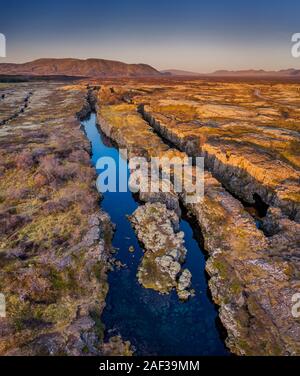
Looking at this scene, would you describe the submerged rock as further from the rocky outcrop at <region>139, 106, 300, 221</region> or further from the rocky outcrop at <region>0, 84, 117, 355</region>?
the rocky outcrop at <region>139, 106, 300, 221</region>

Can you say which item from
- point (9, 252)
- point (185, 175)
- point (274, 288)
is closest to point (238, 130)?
point (185, 175)

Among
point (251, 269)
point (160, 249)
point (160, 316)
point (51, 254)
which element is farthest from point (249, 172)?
point (51, 254)

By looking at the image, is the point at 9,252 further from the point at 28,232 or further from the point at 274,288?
the point at 274,288

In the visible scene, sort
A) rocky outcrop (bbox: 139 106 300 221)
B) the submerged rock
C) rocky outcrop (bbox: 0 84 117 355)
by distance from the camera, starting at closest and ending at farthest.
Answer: rocky outcrop (bbox: 0 84 117 355)
the submerged rock
rocky outcrop (bbox: 139 106 300 221)

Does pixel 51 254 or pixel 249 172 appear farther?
pixel 249 172

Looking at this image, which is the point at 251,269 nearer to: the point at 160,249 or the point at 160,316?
the point at 160,316

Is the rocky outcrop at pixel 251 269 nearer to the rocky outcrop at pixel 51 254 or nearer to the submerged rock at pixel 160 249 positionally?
the submerged rock at pixel 160 249

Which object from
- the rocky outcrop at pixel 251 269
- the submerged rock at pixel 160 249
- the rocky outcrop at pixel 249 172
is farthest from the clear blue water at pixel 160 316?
the rocky outcrop at pixel 249 172

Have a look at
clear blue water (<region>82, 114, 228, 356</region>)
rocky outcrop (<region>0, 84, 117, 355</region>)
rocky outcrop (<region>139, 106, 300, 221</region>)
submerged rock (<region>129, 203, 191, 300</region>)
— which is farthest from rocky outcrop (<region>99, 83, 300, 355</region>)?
rocky outcrop (<region>0, 84, 117, 355</region>)

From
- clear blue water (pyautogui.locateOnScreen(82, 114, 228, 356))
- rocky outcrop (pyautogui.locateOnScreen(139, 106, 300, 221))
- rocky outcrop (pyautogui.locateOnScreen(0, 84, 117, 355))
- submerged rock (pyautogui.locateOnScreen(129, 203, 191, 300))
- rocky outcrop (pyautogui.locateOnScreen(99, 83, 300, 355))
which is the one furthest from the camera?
rocky outcrop (pyautogui.locateOnScreen(139, 106, 300, 221))
